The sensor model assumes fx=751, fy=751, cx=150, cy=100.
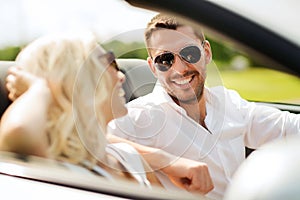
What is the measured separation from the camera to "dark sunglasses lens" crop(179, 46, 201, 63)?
2.32m

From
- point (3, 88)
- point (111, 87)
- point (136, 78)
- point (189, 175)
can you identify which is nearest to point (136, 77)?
point (136, 78)

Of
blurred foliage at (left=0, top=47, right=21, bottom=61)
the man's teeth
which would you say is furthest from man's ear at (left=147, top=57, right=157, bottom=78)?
blurred foliage at (left=0, top=47, right=21, bottom=61)

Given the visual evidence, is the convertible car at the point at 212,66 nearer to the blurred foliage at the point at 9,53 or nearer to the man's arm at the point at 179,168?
the blurred foliage at the point at 9,53

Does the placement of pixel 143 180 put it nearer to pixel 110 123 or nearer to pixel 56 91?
pixel 110 123

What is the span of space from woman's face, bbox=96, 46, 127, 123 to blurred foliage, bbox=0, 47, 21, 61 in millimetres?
290

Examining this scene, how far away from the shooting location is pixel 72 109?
7.36 feet

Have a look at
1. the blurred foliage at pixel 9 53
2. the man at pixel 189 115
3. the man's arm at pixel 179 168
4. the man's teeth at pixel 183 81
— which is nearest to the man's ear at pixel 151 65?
the man at pixel 189 115

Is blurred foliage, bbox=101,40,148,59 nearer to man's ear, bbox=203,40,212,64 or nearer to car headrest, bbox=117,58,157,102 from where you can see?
car headrest, bbox=117,58,157,102

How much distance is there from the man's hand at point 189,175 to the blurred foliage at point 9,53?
1.96ft

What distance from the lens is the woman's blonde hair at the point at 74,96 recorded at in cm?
223

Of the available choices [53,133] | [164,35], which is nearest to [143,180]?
[53,133]

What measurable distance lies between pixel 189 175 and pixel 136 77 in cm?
35

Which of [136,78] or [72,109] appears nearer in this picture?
[72,109]

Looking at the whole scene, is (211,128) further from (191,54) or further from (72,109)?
(72,109)
